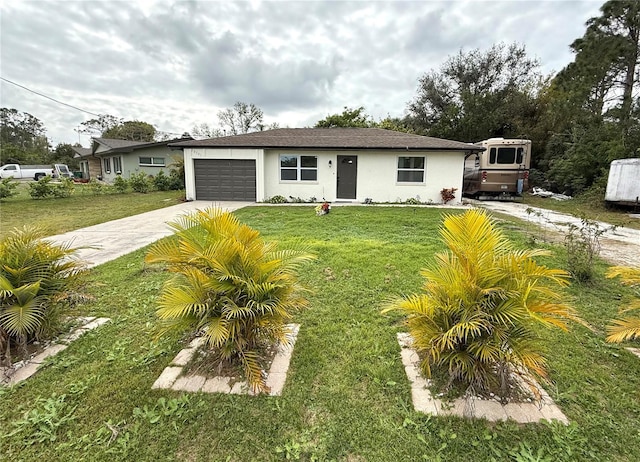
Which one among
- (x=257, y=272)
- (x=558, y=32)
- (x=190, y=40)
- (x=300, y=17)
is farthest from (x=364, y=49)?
(x=257, y=272)

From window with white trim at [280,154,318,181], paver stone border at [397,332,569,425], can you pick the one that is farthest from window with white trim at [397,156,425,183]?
paver stone border at [397,332,569,425]

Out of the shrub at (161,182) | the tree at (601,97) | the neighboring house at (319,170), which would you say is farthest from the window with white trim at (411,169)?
the shrub at (161,182)

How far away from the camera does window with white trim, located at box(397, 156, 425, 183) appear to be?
13.1 m

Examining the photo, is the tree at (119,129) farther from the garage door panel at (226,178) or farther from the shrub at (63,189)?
the garage door panel at (226,178)

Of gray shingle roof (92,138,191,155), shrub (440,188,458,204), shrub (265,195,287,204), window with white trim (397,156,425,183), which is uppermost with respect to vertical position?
gray shingle roof (92,138,191,155)

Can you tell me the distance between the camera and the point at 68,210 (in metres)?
11.2

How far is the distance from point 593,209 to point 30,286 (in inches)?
636

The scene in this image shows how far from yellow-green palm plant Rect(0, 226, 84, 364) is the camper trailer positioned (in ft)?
49.4

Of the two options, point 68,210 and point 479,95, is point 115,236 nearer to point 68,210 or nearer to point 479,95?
point 68,210

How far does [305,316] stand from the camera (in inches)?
130

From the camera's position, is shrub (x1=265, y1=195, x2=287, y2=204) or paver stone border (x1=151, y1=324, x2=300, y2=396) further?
shrub (x1=265, y1=195, x2=287, y2=204)

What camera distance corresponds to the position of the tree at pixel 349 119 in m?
27.1

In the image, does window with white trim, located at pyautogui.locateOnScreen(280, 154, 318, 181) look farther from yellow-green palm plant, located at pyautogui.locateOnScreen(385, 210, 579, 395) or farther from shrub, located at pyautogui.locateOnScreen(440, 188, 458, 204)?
yellow-green palm plant, located at pyautogui.locateOnScreen(385, 210, 579, 395)

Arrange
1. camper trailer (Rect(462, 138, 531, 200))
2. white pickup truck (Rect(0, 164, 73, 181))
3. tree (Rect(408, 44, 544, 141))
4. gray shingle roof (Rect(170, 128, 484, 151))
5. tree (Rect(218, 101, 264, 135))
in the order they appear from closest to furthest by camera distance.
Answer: gray shingle roof (Rect(170, 128, 484, 151)) < camper trailer (Rect(462, 138, 531, 200)) < tree (Rect(408, 44, 544, 141)) < white pickup truck (Rect(0, 164, 73, 181)) < tree (Rect(218, 101, 264, 135))
